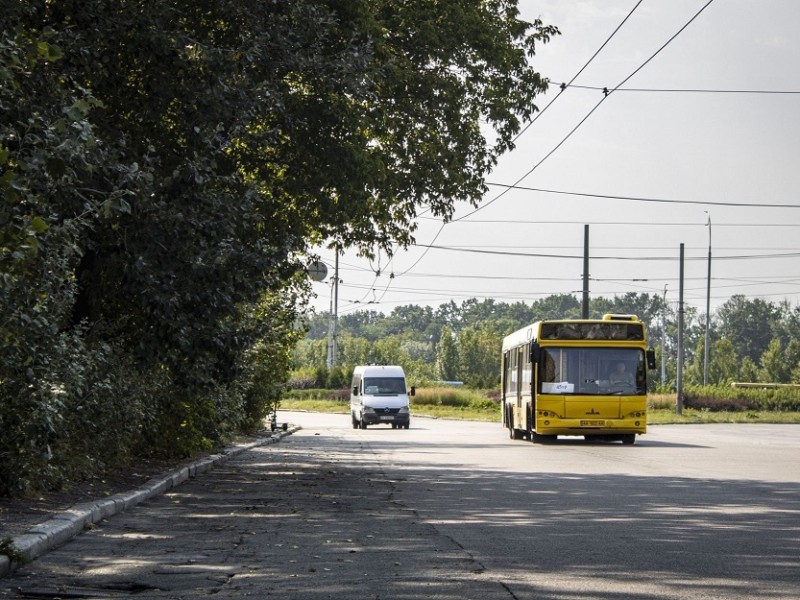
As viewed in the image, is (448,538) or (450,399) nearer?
(448,538)

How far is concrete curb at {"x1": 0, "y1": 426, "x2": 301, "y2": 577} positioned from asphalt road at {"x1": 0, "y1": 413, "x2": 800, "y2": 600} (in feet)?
0.37

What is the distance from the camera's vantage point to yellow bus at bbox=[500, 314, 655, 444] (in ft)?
104

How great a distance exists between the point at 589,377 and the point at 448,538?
21279 mm

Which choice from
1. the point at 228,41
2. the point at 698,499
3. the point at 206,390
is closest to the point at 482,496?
the point at 698,499

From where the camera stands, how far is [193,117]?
17.0 m

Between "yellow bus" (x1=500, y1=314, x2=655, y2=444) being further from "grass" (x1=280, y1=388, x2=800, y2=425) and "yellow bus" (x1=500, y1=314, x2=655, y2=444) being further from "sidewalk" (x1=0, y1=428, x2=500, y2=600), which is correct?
"grass" (x1=280, y1=388, x2=800, y2=425)

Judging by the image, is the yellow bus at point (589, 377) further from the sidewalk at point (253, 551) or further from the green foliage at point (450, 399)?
the green foliage at point (450, 399)

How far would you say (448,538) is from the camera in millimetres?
11117

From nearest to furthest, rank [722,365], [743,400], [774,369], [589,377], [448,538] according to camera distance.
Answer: [448,538] → [589,377] → [743,400] → [774,369] → [722,365]


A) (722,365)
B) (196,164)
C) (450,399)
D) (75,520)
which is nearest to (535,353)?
(196,164)

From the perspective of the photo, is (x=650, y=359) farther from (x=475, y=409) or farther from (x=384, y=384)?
(x=475, y=409)

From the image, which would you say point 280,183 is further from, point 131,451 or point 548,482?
point 548,482

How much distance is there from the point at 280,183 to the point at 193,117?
12.5ft

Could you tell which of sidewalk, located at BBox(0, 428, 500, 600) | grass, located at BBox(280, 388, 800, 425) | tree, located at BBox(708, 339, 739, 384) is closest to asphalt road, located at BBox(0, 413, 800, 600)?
sidewalk, located at BBox(0, 428, 500, 600)
